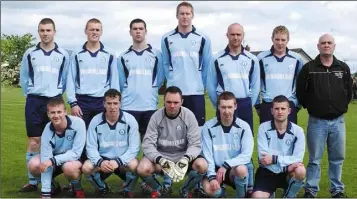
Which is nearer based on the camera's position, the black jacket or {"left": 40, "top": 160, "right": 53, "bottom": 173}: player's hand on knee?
{"left": 40, "top": 160, "right": 53, "bottom": 173}: player's hand on knee

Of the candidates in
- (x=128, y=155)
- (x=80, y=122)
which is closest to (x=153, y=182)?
(x=128, y=155)

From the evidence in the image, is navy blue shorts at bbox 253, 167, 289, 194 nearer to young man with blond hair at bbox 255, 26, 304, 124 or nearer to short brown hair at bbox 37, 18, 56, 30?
young man with blond hair at bbox 255, 26, 304, 124

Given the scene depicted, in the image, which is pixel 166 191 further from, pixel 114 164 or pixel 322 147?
pixel 322 147

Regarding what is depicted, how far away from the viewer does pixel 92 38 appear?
24.1ft

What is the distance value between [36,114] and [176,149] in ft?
6.97

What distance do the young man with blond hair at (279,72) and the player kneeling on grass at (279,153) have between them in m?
0.43

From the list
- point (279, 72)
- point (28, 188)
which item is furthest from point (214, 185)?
point (28, 188)

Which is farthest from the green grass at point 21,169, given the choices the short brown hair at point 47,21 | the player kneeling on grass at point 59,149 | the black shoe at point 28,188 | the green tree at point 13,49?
the green tree at point 13,49

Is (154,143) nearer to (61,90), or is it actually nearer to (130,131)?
(130,131)

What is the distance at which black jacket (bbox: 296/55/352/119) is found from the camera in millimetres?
6926

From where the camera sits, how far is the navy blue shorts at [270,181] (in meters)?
6.57

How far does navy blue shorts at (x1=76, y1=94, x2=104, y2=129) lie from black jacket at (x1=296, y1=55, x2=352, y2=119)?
2.77 m

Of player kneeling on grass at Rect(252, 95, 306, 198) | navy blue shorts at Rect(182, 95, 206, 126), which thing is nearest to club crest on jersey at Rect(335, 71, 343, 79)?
player kneeling on grass at Rect(252, 95, 306, 198)

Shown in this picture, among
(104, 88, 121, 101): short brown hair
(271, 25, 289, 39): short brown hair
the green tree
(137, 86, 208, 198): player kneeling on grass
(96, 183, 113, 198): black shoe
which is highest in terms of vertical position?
the green tree
